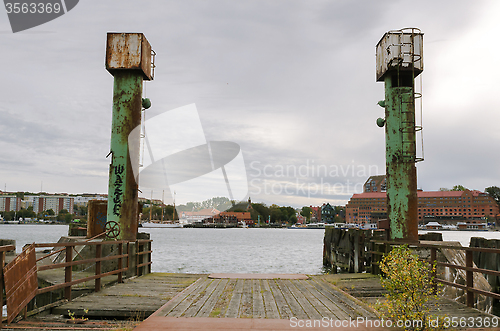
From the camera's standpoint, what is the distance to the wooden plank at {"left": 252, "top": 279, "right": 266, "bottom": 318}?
7.52 meters

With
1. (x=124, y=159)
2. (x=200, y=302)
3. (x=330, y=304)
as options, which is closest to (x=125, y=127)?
(x=124, y=159)

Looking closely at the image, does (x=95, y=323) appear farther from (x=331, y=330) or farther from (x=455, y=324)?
(x=455, y=324)

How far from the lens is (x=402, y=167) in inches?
626

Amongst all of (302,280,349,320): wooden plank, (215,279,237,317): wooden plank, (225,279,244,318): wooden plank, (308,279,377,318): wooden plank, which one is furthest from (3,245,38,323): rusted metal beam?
(308,279,377,318): wooden plank

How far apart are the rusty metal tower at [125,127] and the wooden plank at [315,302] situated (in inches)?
293

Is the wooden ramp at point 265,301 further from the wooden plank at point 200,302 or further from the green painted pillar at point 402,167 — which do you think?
the green painted pillar at point 402,167

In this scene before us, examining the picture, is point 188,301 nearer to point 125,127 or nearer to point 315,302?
point 315,302

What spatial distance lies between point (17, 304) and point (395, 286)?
21.5 ft

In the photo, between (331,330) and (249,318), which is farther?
(249,318)

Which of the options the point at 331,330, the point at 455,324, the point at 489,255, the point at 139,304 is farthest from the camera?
the point at 489,255

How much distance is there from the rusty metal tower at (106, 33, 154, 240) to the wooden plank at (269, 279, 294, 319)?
269 inches

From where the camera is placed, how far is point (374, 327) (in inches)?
261

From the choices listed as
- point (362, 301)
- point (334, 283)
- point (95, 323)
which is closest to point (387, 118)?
point (334, 283)

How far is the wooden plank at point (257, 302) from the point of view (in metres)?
7.52
